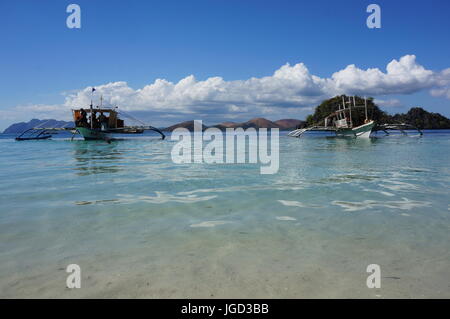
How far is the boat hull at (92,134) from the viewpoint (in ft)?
207

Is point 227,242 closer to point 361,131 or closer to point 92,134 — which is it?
point 92,134

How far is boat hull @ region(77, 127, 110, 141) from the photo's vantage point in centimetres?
6321

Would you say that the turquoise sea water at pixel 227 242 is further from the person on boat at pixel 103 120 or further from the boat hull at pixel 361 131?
the person on boat at pixel 103 120

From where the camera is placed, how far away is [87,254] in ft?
13.9

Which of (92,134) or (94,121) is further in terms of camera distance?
(94,121)

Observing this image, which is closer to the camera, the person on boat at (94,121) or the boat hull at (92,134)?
the boat hull at (92,134)

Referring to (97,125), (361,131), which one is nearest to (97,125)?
(97,125)

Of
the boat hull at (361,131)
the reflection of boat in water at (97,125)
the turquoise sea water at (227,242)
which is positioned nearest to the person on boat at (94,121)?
the reflection of boat in water at (97,125)

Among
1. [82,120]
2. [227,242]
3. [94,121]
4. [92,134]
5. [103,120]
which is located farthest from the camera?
[103,120]

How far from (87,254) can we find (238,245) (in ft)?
7.58

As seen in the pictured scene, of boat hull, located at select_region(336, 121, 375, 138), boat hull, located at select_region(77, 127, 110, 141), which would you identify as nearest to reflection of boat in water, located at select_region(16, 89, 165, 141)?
boat hull, located at select_region(77, 127, 110, 141)

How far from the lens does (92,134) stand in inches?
2557

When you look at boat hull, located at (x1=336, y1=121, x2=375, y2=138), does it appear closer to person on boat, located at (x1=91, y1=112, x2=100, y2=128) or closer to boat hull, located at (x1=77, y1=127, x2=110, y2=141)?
boat hull, located at (x1=77, y1=127, x2=110, y2=141)
